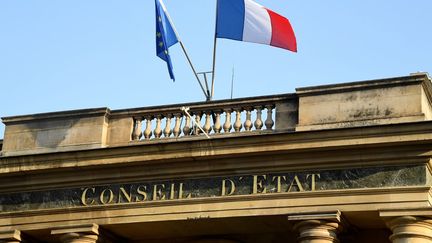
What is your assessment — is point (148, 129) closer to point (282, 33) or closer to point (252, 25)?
point (252, 25)

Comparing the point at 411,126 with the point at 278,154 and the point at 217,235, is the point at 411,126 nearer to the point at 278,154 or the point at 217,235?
the point at 278,154

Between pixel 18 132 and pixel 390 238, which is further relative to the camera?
pixel 18 132

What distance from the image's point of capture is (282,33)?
92.2 feet

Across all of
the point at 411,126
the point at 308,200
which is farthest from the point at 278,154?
the point at 411,126

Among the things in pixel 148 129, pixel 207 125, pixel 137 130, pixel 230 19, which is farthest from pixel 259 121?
pixel 230 19

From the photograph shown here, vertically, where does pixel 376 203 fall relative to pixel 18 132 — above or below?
below

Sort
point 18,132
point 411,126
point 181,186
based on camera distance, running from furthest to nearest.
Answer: point 18,132
point 181,186
point 411,126

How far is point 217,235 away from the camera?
2697 cm

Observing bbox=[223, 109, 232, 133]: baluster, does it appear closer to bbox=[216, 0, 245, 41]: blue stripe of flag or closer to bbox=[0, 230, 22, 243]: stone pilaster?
bbox=[216, 0, 245, 41]: blue stripe of flag

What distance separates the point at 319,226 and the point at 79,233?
5682mm

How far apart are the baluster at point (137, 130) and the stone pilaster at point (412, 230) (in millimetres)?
6642

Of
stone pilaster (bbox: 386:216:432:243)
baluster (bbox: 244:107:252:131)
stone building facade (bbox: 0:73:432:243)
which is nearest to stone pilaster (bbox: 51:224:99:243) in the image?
stone building facade (bbox: 0:73:432:243)

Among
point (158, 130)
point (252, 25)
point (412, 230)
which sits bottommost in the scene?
point (412, 230)

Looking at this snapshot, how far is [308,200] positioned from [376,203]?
4.87ft
